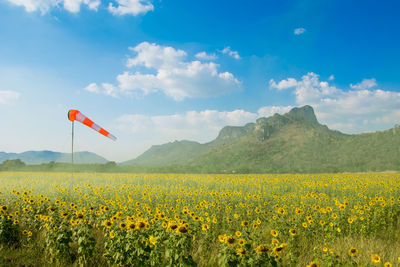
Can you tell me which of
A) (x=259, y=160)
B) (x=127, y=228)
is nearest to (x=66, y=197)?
(x=127, y=228)

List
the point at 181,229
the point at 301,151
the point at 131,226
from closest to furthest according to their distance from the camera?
the point at 181,229
the point at 131,226
the point at 301,151

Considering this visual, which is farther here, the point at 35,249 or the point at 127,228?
the point at 35,249

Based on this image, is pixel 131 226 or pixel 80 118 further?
pixel 80 118

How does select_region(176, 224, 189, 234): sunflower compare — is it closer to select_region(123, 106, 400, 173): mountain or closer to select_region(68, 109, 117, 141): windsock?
select_region(68, 109, 117, 141): windsock

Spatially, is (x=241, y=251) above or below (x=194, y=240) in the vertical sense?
above

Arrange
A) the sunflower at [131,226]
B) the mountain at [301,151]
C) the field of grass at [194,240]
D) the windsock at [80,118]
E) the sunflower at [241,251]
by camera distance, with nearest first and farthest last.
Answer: the sunflower at [241,251], the field of grass at [194,240], the sunflower at [131,226], the windsock at [80,118], the mountain at [301,151]

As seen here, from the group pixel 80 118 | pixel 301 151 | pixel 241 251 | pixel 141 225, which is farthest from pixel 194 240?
pixel 301 151

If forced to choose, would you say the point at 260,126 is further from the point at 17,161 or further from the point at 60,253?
the point at 60,253

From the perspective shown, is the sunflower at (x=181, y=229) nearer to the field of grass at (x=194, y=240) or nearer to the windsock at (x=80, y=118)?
the field of grass at (x=194, y=240)

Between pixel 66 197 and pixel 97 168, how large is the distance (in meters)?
34.0

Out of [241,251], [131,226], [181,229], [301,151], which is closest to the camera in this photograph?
[241,251]

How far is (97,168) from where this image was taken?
133ft

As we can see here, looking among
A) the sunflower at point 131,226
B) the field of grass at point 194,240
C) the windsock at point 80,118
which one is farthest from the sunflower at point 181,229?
the windsock at point 80,118

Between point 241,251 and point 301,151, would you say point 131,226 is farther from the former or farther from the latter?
point 301,151
